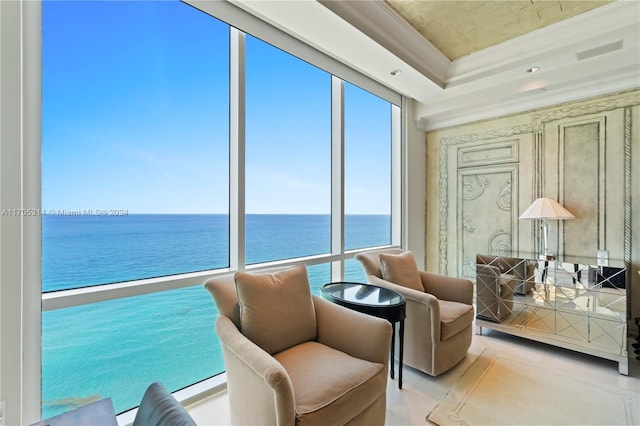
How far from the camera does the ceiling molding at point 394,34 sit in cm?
218

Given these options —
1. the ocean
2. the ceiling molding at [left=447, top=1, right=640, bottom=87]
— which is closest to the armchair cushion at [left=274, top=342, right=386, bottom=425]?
the ocean

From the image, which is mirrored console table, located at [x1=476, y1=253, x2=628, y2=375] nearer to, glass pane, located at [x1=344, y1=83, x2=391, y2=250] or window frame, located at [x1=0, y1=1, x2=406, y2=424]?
glass pane, located at [x1=344, y1=83, x2=391, y2=250]

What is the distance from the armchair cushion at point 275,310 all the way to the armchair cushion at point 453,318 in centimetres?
106

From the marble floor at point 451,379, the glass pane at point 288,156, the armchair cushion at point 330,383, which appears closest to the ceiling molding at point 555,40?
the glass pane at point 288,156

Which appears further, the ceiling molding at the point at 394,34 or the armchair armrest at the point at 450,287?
the armchair armrest at the point at 450,287

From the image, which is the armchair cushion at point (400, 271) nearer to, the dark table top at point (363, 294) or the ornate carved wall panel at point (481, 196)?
the dark table top at point (363, 294)

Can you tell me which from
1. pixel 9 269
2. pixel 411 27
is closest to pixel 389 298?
pixel 9 269

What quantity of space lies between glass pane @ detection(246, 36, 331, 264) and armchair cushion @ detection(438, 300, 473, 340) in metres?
1.59

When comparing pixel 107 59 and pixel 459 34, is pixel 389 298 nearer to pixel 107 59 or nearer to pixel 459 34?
pixel 459 34

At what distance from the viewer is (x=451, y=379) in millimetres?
2158

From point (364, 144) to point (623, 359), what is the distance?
5.09m

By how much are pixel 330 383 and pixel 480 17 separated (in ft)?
10.5

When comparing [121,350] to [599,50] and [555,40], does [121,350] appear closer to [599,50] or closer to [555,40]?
[555,40]

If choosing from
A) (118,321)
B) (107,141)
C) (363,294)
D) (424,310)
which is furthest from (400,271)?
(107,141)
